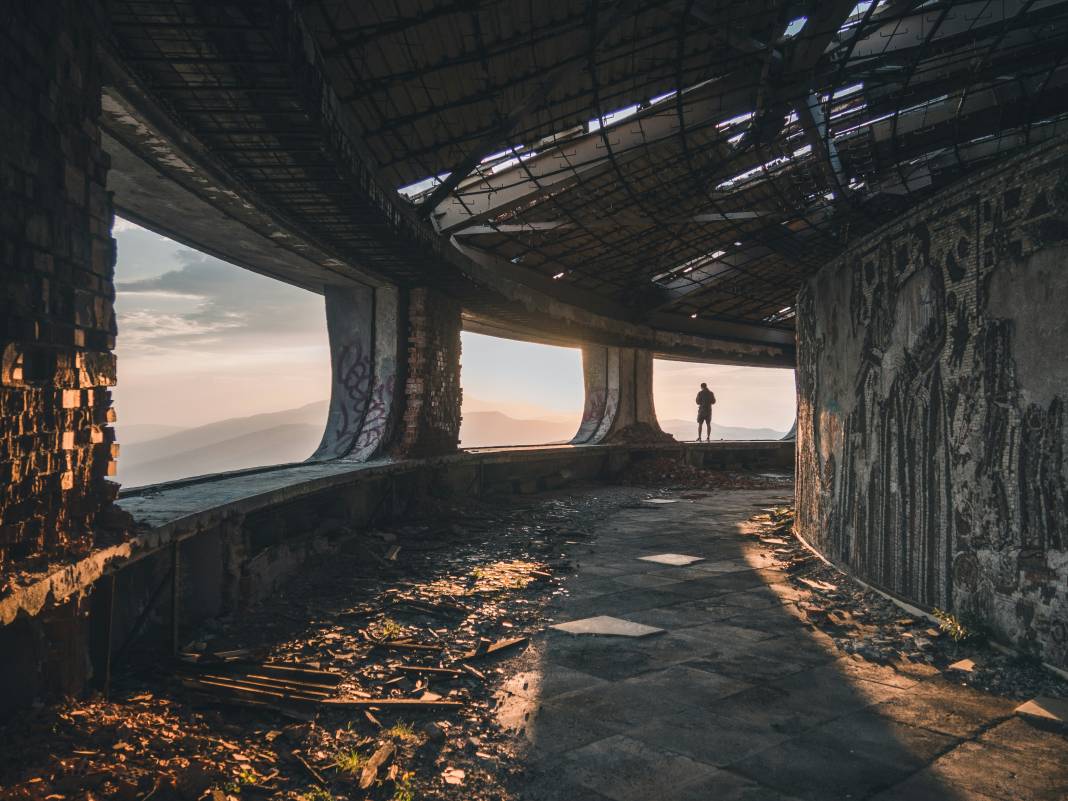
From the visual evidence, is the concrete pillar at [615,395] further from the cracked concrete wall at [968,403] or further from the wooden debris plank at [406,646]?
the wooden debris plank at [406,646]

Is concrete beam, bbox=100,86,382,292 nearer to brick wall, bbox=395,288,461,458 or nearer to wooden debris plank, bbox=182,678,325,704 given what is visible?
brick wall, bbox=395,288,461,458

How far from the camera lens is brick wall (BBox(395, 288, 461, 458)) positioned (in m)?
10.4

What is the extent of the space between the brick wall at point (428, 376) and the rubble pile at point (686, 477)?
6.07 meters

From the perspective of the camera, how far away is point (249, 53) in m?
3.96

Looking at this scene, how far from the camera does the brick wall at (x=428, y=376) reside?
10.4 meters

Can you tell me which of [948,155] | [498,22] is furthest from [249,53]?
[948,155]

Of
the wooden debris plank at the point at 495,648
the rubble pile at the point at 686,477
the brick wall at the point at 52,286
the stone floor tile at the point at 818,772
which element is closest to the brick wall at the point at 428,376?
the wooden debris plank at the point at 495,648

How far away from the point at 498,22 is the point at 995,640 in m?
5.93

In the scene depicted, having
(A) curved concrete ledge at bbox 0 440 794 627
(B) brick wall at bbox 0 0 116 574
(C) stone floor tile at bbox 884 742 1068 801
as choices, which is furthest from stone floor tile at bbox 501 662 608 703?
(B) brick wall at bbox 0 0 116 574

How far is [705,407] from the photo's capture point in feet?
66.9

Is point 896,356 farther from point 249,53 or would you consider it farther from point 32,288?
point 32,288

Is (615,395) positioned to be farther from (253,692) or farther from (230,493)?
(253,692)

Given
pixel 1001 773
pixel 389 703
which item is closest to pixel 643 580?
pixel 389 703

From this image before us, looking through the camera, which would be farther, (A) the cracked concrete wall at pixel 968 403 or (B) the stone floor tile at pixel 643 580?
(B) the stone floor tile at pixel 643 580
